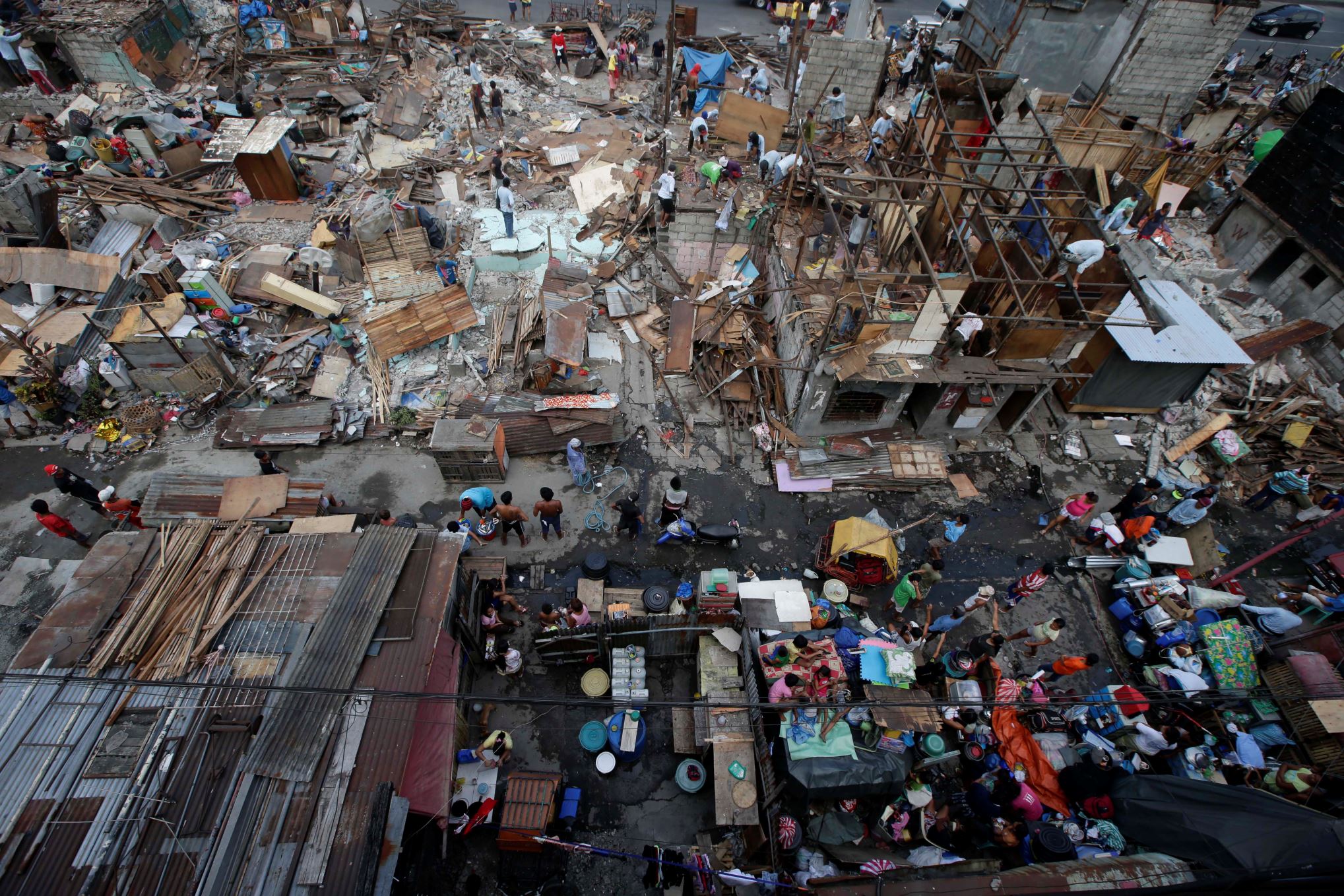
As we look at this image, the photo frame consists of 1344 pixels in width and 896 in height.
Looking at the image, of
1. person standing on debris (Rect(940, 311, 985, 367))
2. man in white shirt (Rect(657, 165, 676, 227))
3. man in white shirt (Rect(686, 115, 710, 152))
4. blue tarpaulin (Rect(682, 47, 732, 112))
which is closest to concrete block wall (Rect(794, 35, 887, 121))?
man in white shirt (Rect(686, 115, 710, 152))

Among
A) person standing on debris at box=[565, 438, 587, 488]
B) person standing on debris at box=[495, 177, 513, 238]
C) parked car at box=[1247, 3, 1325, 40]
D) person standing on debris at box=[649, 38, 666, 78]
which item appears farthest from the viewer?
parked car at box=[1247, 3, 1325, 40]

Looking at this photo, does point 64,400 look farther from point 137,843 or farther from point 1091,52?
point 1091,52

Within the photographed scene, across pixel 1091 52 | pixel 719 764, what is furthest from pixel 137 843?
pixel 1091 52

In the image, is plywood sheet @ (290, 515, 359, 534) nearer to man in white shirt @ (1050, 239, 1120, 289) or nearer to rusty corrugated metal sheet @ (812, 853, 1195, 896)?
rusty corrugated metal sheet @ (812, 853, 1195, 896)

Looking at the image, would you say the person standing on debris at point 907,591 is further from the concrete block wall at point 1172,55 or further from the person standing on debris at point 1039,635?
the concrete block wall at point 1172,55

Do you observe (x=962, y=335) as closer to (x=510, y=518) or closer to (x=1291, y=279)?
(x=510, y=518)

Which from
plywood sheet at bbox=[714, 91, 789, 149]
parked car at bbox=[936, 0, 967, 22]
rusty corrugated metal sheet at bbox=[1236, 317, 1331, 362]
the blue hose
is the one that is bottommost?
the blue hose
